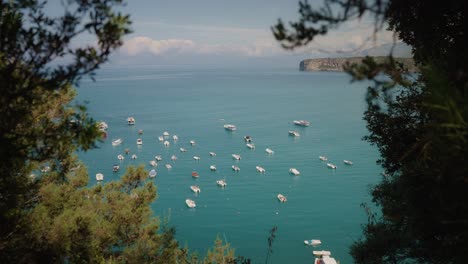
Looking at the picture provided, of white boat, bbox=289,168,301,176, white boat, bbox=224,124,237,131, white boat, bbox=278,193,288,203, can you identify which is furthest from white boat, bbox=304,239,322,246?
white boat, bbox=224,124,237,131

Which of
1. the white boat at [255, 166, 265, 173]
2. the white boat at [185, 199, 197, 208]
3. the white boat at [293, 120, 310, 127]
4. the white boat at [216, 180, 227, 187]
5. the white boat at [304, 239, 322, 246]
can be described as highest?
the white boat at [293, 120, 310, 127]

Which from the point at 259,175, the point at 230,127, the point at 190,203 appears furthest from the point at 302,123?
the point at 190,203

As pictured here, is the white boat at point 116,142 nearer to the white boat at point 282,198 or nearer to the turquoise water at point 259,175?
the turquoise water at point 259,175

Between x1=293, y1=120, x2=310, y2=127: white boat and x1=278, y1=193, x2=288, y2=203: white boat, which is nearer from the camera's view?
x1=278, y1=193, x2=288, y2=203: white boat

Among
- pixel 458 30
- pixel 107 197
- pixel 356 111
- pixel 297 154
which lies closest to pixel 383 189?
pixel 458 30

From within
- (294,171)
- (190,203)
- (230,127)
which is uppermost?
(230,127)

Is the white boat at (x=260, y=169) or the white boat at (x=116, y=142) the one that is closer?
the white boat at (x=260, y=169)

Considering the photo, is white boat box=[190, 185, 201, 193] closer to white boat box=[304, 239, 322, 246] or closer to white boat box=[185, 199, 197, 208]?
white boat box=[185, 199, 197, 208]

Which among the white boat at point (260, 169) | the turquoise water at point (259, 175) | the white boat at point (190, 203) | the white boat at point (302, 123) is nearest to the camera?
the turquoise water at point (259, 175)

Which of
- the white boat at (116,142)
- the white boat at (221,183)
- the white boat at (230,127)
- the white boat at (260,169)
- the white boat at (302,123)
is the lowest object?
the white boat at (221,183)

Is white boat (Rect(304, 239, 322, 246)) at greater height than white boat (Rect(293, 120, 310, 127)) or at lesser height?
lesser

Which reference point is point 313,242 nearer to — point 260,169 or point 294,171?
point 294,171

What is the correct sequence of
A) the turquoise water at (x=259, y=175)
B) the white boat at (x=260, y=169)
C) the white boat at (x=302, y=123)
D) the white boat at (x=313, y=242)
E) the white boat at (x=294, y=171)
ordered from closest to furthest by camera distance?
the white boat at (x=313, y=242)
the turquoise water at (x=259, y=175)
the white boat at (x=294, y=171)
the white boat at (x=260, y=169)
the white boat at (x=302, y=123)

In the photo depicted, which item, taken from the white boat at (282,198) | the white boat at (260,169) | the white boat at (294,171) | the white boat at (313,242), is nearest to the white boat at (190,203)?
the white boat at (282,198)
